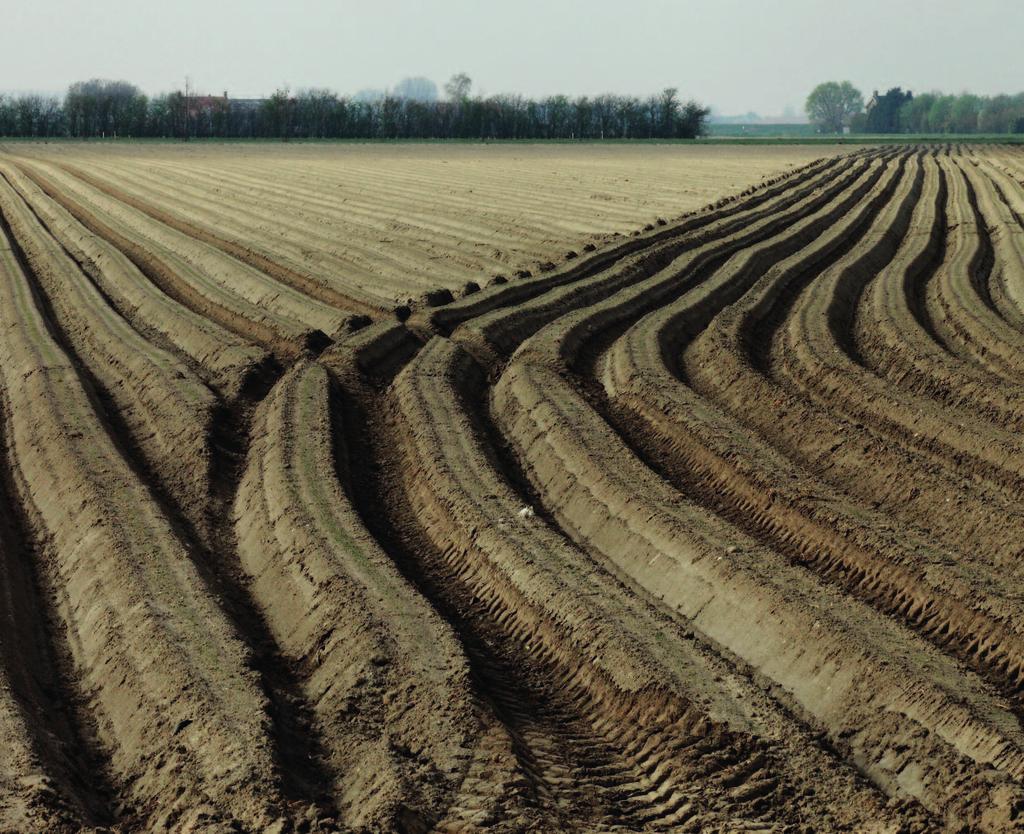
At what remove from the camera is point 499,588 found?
29.9 ft

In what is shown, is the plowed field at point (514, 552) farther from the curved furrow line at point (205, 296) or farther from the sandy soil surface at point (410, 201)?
the sandy soil surface at point (410, 201)

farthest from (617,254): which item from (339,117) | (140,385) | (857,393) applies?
(339,117)

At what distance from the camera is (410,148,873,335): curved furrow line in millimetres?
17625

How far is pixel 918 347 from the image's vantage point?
50.6 ft

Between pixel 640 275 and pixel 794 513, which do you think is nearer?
pixel 794 513

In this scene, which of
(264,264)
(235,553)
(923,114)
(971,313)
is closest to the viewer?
(235,553)

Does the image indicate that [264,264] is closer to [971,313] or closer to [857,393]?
[971,313]

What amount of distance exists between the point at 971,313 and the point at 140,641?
13.2 m

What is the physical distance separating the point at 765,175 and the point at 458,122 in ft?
202

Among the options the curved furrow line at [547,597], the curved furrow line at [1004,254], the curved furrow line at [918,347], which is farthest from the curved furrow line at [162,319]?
the curved furrow line at [1004,254]

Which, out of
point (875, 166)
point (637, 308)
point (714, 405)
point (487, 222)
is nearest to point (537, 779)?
point (714, 405)

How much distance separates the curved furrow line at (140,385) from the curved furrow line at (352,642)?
65 centimetres

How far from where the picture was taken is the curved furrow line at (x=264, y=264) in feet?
62.4

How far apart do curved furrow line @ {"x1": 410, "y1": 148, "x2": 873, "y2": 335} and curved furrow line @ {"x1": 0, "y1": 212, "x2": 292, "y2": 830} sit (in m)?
6.07
